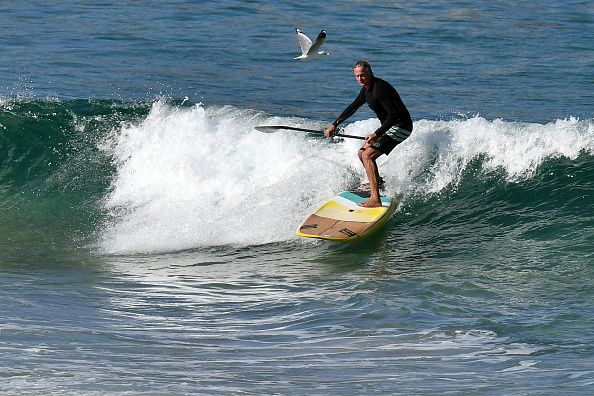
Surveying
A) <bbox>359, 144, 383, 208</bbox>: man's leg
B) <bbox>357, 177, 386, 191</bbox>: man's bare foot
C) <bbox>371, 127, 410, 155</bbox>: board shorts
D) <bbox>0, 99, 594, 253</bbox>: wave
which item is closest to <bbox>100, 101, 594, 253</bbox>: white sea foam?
<bbox>0, 99, 594, 253</bbox>: wave

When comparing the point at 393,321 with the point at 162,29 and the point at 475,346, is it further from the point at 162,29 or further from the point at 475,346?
the point at 162,29

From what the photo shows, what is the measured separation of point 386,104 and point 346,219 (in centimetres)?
125

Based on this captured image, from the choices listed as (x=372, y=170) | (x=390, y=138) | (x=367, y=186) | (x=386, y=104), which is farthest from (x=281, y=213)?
(x=386, y=104)

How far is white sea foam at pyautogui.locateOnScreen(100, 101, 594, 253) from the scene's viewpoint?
1178 centimetres

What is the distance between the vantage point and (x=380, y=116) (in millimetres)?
11172

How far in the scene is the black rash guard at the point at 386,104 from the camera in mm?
10867

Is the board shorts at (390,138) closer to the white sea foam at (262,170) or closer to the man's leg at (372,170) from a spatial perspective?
the man's leg at (372,170)

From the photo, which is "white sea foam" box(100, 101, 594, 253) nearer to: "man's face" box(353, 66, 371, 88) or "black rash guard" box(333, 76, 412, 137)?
"black rash guard" box(333, 76, 412, 137)

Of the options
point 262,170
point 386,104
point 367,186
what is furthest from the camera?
point 262,170

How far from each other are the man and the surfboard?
6.0 inches

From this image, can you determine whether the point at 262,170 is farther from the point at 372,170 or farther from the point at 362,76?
the point at 362,76

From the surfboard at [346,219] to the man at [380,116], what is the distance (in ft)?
0.50

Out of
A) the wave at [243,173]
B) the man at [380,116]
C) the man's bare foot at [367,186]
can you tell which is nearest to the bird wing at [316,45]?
the man at [380,116]

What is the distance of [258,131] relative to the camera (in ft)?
44.7
